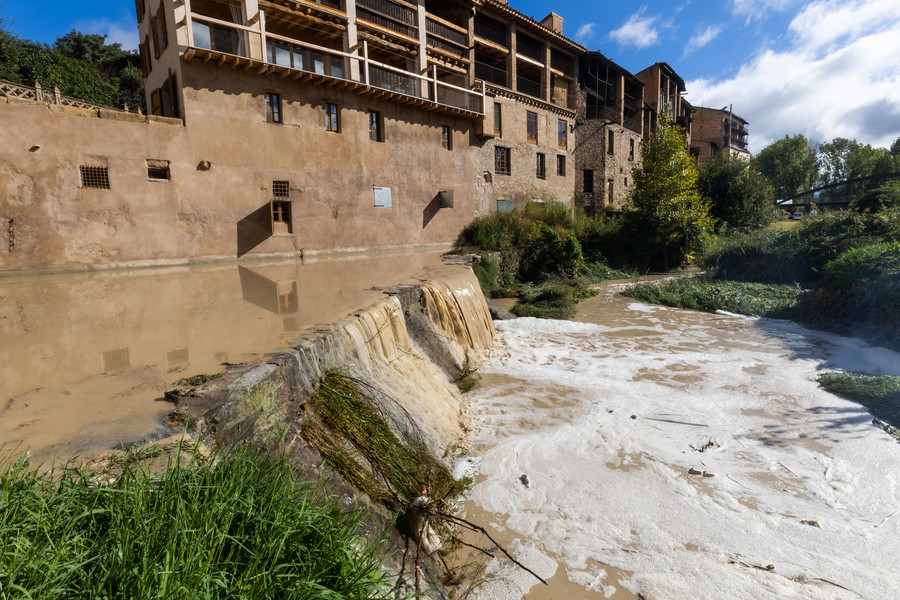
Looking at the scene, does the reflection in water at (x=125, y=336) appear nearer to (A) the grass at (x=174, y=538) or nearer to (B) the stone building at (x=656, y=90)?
(A) the grass at (x=174, y=538)

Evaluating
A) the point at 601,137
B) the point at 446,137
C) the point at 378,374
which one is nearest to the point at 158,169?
the point at 378,374

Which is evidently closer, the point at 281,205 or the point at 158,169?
the point at 158,169

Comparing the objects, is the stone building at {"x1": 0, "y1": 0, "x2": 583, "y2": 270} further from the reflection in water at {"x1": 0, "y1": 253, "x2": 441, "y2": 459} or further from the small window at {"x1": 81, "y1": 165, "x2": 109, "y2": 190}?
the reflection in water at {"x1": 0, "y1": 253, "x2": 441, "y2": 459}

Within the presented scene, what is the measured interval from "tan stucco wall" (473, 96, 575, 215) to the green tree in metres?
5.47

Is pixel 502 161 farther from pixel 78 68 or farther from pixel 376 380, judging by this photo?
pixel 78 68

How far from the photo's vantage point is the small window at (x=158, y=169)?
13.2 metres

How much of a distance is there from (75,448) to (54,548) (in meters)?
1.21

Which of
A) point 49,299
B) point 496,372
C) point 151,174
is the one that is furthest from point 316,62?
point 496,372

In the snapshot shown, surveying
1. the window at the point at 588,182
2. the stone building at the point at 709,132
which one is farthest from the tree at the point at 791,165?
the window at the point at 588,182

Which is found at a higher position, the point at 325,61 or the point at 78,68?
the point at 78,68

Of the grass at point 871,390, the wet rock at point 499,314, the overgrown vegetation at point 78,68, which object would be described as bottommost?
the grass at point 871,390

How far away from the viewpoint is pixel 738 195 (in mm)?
27344

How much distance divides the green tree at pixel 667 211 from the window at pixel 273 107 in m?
16.4

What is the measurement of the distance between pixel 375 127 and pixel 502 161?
27.2 feet
